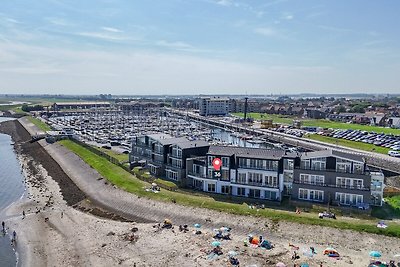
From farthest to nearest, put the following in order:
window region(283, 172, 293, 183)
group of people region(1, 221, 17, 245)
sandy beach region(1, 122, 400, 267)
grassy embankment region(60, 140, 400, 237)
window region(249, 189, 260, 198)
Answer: window region(249, 189, 260, 198) → window region(283, 172, 293, 183) → group of people region(1, 221, 17, 245) → grassy embankment region(60, 140, 400, 237) → sandy beach region(1, 122, 400, 267)

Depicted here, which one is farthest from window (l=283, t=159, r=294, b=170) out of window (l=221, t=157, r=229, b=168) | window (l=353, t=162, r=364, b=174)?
window (l=221, t=157, r=229, b=168)

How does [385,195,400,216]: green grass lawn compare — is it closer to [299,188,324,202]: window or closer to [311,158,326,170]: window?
[299,188,324,202]: window

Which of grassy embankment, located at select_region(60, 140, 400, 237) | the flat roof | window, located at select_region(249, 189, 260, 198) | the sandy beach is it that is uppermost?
the flat roof

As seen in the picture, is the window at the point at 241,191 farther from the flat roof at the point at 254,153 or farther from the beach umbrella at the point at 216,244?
the beach umbrella at the point at 216,244

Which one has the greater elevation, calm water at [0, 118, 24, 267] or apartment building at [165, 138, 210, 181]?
apartment building at [165, 138, 210, 181]

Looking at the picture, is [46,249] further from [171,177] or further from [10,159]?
[10,159]
